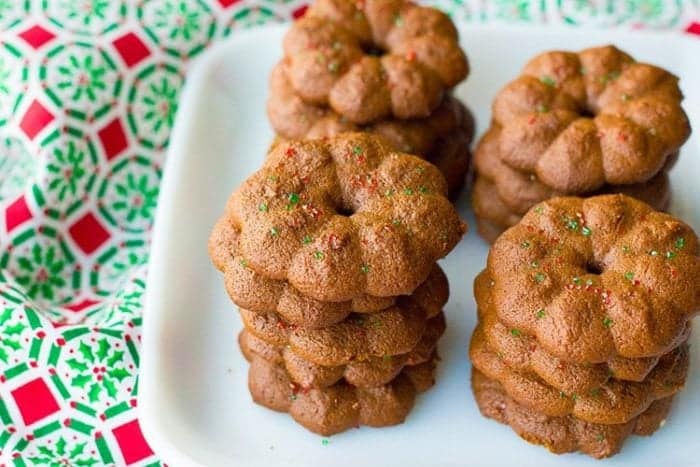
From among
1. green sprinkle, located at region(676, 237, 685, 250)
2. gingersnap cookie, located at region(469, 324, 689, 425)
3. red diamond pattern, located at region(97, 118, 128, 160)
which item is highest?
red diamond pattern, located at region(97, 118, 128, 160)

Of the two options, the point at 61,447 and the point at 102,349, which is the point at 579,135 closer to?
the point at 102,349

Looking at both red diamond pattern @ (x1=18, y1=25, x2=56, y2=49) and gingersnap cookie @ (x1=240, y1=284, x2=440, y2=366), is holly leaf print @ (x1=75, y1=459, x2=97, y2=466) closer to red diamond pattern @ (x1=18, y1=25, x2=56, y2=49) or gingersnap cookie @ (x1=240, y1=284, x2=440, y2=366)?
gingersnap cookie @ (x1=240, y1=284, x2=440, y2=366)

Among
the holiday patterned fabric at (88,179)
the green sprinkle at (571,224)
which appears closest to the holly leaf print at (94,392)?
the holiday patterned fabric at (88,179)

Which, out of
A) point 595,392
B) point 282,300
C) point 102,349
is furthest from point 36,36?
point 595,392

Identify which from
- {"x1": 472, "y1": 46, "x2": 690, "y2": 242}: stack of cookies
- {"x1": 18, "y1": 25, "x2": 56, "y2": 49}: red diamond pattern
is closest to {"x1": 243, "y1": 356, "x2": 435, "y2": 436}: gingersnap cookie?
{"x1": 472, "y1": 46, "x2": 690, "y2": 242}: stack of cookies

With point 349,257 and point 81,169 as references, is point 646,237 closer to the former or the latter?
point 349,257

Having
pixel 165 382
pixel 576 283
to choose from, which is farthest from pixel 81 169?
pixel 576 283
